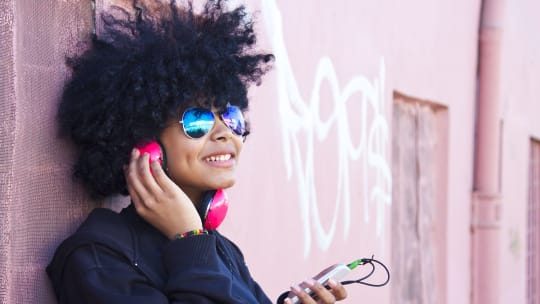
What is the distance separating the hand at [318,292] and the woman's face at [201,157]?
0.34m

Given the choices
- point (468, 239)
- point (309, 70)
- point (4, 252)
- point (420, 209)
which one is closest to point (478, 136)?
point (468, 239)

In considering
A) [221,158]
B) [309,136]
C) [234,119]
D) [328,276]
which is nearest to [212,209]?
[221,158]

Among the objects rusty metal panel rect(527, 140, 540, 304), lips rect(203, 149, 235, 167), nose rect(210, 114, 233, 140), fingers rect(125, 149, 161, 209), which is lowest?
rusty metal panel rect(527, 140, 540, 304)

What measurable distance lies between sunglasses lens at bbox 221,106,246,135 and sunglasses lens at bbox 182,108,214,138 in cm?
7

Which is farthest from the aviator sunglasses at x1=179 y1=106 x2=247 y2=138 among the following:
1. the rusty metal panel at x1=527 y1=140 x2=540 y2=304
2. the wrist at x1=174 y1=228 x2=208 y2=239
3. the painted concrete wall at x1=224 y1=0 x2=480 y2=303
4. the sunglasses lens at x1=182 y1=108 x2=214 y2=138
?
the rusty metal panel at x1=527 y1=140 x2=540 y2=304

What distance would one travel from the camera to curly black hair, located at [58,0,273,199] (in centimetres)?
231

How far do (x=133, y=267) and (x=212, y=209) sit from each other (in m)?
0.38

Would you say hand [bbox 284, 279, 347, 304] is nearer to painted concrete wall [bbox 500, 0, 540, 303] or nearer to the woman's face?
the woman's face

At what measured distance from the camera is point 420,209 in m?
6.59

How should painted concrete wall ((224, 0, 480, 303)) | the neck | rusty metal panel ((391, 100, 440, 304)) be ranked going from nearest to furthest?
1. the neck
2. painted concrete wall ((224, 0, 480, 303))
3. rusty metal panel ((391, 100, 440, 304))

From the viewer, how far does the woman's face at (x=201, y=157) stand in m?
2.37

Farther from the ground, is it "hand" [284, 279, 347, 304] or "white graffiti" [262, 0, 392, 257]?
"white graffiti" [262, 0, 392, 257]

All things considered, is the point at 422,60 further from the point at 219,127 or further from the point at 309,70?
the point at 219,127

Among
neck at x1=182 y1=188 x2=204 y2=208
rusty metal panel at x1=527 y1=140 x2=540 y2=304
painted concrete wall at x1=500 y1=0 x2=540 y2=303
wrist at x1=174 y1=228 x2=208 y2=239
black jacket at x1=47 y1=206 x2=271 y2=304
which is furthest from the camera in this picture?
rusty metal panel at x1=527 y1=140 x2=540 y2=304
